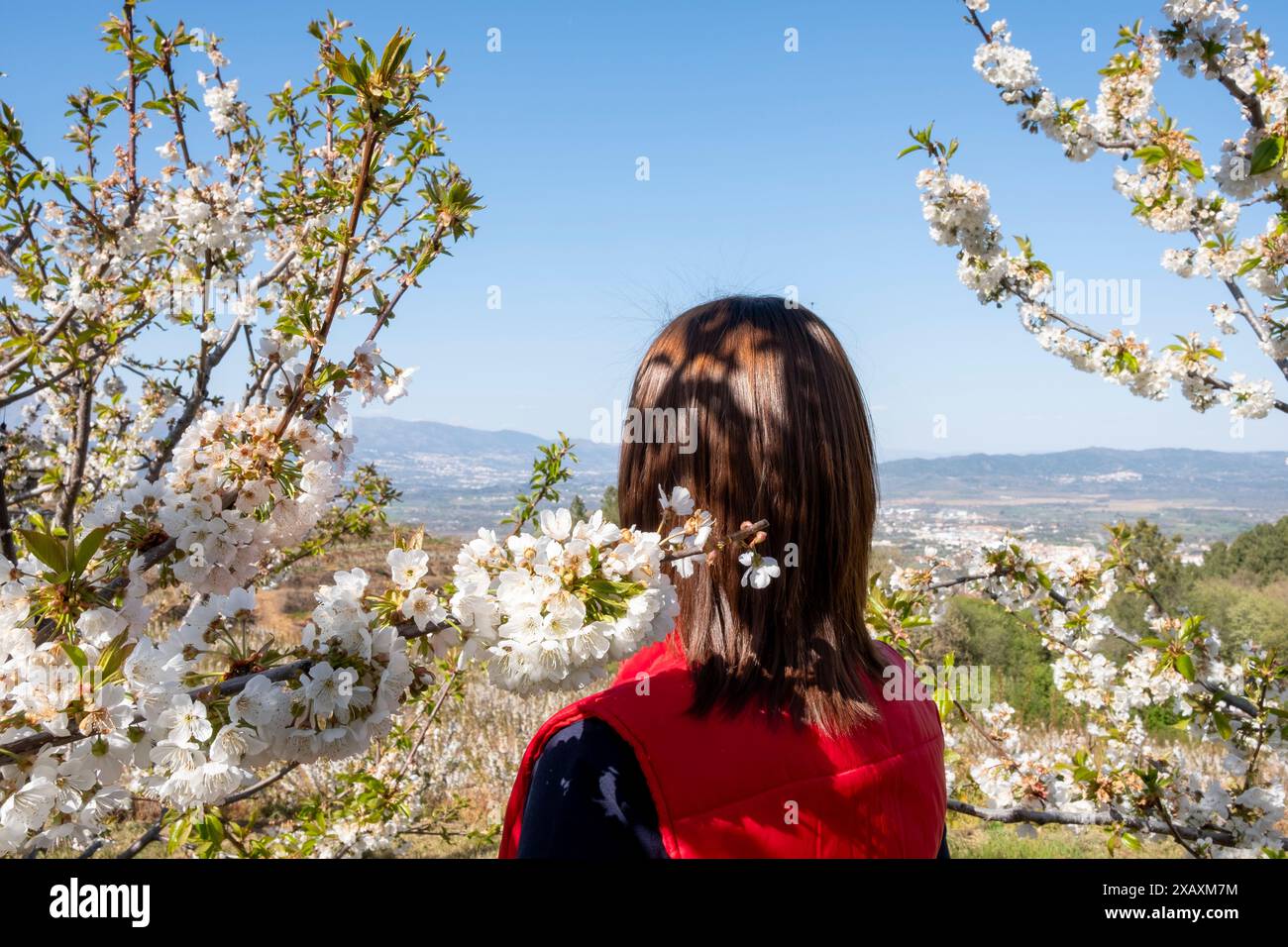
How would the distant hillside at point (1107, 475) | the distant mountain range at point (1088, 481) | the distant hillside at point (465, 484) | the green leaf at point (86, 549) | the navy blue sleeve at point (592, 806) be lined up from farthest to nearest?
the distant hillside at point (1107, 475) < the distant mountain range at point (1088, 481) < the distant hillside at point (465, 484) < the green leaf at point (86, 549) < the navy blue sleeve at point (592, 806)

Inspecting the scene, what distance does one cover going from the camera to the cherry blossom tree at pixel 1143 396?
7.62 feet

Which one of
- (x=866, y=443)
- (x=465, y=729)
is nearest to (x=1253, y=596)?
(x=465, y=729)

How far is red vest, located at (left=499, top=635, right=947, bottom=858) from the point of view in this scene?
0.91 metres

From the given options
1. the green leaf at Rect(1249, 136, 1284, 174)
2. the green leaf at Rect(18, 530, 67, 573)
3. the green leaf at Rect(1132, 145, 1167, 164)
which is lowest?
the green leaf at Rect(18, 530, 67, 573)

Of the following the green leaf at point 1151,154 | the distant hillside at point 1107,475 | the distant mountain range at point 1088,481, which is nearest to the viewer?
the green leaf at point 1151,154

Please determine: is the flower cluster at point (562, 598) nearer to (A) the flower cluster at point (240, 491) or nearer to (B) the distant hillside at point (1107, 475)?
(A) the flower cluster at point (240, 491)

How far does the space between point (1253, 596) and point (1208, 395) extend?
11.6 metres

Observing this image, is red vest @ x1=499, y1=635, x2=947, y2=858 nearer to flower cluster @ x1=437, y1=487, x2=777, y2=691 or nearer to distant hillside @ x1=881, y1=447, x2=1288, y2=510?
flower cluster @ x1=437, y1=487, x2=777, y2=691

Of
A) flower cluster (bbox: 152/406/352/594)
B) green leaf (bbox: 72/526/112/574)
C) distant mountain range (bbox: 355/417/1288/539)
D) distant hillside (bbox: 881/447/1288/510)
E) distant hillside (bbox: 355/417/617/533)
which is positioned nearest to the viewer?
green leaf (bbox: 72/526/112/574)

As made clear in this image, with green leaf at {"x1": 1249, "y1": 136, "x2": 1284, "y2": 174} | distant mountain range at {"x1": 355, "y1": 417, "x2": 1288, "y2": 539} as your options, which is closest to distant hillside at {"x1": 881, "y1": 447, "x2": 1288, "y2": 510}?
distant mountain range at {"x1": 355, "y1": 417, "x2": 1288, "y2": 539}

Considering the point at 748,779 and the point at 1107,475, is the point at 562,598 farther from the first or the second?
the point at 1107,475

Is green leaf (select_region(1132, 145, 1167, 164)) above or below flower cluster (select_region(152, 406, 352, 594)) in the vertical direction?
above

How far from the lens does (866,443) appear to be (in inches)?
50.0

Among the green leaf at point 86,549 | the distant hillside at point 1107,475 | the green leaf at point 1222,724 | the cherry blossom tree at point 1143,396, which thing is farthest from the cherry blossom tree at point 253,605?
the distant hillside at point 1107,475
